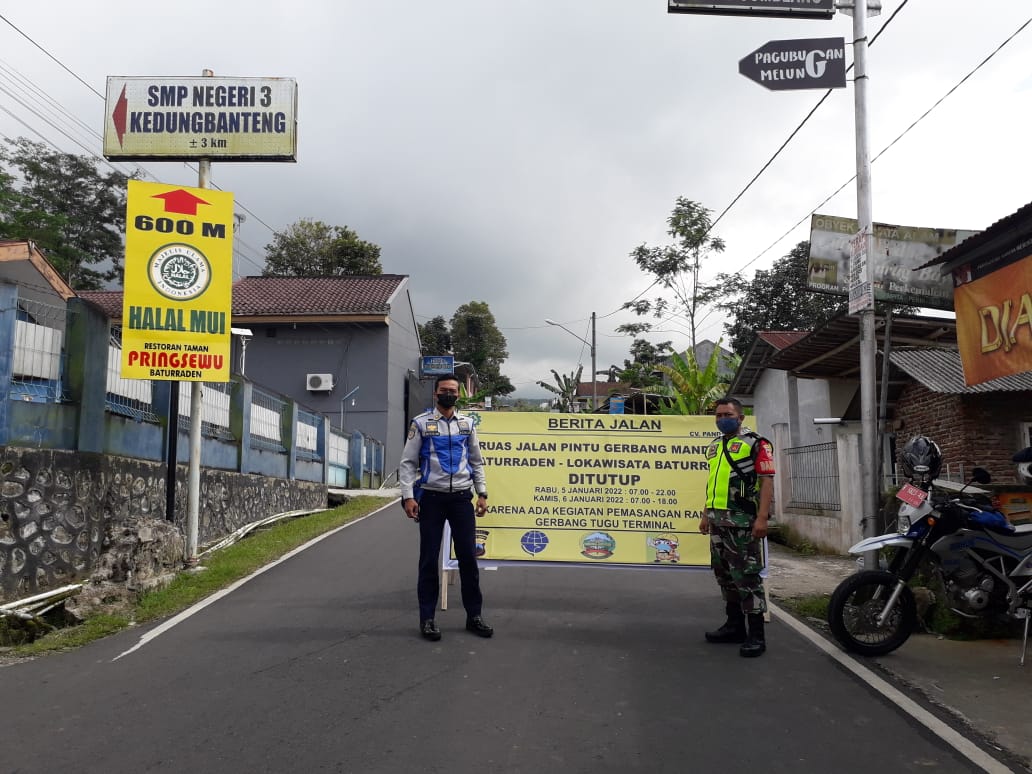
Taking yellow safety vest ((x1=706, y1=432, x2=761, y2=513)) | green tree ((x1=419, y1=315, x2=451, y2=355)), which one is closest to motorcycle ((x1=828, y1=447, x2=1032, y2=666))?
yellow safety vest ((x1=706, y1=432, x2=761, y2=513))

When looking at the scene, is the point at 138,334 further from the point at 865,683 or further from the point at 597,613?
the point at 865,683

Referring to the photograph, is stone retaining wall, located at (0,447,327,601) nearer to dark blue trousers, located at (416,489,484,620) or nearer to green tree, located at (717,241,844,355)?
dark blue trousers, located at (416,489,484,620)

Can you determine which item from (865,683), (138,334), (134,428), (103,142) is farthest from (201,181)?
(865,683)

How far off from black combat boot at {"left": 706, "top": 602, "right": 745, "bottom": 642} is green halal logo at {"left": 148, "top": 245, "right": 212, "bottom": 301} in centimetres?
725

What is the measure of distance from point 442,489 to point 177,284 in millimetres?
5513

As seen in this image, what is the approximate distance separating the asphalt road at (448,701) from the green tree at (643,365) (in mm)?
26410

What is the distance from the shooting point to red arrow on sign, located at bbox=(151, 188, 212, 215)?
1016 cm

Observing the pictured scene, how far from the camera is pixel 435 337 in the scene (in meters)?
60.8

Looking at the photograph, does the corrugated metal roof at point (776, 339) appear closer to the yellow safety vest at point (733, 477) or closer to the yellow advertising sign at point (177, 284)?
the yellow advertising sign at point (177, 284)

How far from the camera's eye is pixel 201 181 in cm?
1081

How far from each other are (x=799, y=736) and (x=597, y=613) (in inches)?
128

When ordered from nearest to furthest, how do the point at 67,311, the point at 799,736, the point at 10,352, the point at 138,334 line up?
the point at 799,736 → the point at 10,352 → the point at 67,311 → the point at 138,334

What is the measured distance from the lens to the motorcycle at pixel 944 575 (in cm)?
574

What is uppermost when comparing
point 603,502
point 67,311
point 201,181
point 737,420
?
point 201,181
